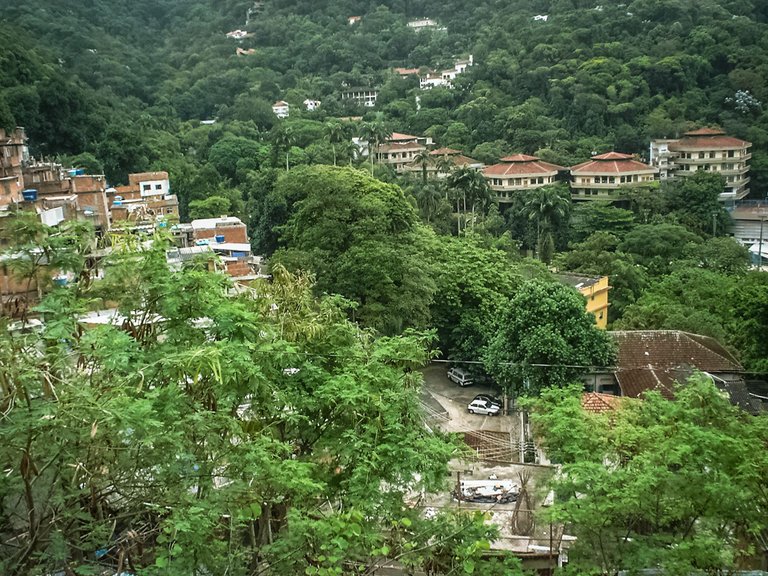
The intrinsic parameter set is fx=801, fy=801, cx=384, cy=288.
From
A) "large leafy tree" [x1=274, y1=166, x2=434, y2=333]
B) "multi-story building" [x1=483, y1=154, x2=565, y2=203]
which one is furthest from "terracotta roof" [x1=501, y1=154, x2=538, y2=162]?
"large leafy tree" [x1=274, y1=166, x2=434, y2=333]

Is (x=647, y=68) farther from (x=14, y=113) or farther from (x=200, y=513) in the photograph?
(x=200, y=513)

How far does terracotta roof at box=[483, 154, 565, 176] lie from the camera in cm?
4128

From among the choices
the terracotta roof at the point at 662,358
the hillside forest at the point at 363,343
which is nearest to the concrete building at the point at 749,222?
the hillside forest at the point at 363,343

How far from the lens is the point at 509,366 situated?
15.8 meters

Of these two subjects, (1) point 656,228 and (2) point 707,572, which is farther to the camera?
(1) point 656,228

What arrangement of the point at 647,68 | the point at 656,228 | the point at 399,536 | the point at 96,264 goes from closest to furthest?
1. the point at 399,536
2. the point at 96,264
3. the point at 656,228
4. the point at 647,68

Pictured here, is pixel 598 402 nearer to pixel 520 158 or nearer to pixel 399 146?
pixel 520 158

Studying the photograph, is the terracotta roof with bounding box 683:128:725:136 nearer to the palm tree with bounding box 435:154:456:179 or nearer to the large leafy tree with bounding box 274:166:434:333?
the palm tree with bounding box 435:154:456:179

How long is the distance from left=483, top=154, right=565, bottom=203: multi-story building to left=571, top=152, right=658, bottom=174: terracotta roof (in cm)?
148

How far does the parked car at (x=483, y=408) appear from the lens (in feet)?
56.9

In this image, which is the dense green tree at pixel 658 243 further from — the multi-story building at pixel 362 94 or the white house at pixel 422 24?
the white house at pixel 422 24

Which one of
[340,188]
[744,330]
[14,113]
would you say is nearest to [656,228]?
[744,330]

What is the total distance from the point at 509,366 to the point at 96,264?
966cm

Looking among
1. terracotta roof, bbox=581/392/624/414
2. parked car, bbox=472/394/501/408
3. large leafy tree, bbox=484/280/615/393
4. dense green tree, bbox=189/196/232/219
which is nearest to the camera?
terracotta roof, bbox=581/392/624/414
